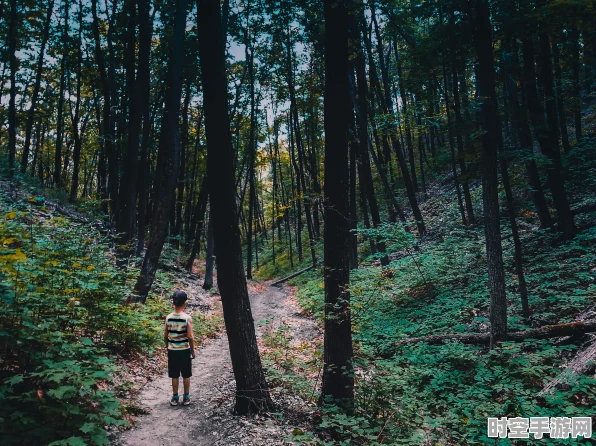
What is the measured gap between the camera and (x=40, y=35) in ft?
61.0

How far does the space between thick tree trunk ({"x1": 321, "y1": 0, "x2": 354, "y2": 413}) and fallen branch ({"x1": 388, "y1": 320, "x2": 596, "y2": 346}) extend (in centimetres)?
311

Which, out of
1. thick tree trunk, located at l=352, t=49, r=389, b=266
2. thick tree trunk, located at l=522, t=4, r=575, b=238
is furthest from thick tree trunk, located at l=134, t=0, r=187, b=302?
thick tree trunk, located at l=522, t=4, r=575, b=238

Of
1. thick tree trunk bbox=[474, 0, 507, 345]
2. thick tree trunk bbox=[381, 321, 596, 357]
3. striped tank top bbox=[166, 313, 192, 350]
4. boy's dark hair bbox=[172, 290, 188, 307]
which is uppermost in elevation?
thick tree trunk bbox=[474, 0, 507, 345]

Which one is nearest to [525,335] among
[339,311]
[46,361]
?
[339,311]

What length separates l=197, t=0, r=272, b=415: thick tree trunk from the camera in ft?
16.1

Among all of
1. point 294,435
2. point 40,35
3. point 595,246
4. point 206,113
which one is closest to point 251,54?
point 40,35

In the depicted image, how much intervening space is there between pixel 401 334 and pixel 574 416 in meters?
3.95

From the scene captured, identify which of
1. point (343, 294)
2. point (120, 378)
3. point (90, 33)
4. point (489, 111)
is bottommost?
point (120, 378)

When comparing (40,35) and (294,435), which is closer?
(294,435)

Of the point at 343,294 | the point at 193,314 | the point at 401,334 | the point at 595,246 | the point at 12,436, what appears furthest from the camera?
the point at 193,314

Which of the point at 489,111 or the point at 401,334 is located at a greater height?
the point at 489,111

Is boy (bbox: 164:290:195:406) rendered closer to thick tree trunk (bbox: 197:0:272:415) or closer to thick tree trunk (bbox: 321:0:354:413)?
thick tree trunk (bbox: 197:0:272:415)

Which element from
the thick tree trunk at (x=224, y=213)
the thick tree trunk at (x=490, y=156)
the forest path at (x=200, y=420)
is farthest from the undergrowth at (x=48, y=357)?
the thick tree trunk at (x=490, y=156)

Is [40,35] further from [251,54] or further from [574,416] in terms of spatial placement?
[574,416]
